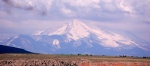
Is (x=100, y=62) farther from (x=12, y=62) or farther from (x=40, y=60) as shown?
(x=12, y=62)

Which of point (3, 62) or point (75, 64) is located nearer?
point (3, 62)

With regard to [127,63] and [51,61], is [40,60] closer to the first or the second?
[51,61]

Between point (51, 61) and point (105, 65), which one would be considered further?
point (105, 65)

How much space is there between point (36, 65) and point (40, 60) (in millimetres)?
7767

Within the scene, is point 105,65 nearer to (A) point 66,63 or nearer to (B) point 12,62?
(A) point 66,63

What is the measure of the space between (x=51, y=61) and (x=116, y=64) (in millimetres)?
Result: 36333

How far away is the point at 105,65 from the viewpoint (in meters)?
168

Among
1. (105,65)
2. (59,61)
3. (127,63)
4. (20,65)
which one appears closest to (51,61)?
(59,61)

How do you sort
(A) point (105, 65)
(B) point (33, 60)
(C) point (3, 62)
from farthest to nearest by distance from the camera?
(A) point (105, 65)
(B) point (33, 60)
(C) point (3, 62)

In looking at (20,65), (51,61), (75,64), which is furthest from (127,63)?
(20,65)

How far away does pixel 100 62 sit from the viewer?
170 m

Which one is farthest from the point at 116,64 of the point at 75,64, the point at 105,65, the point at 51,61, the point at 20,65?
the point at 20,65

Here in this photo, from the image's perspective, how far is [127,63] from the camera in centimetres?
17338

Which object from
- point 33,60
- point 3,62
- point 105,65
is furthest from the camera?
point 105,65
